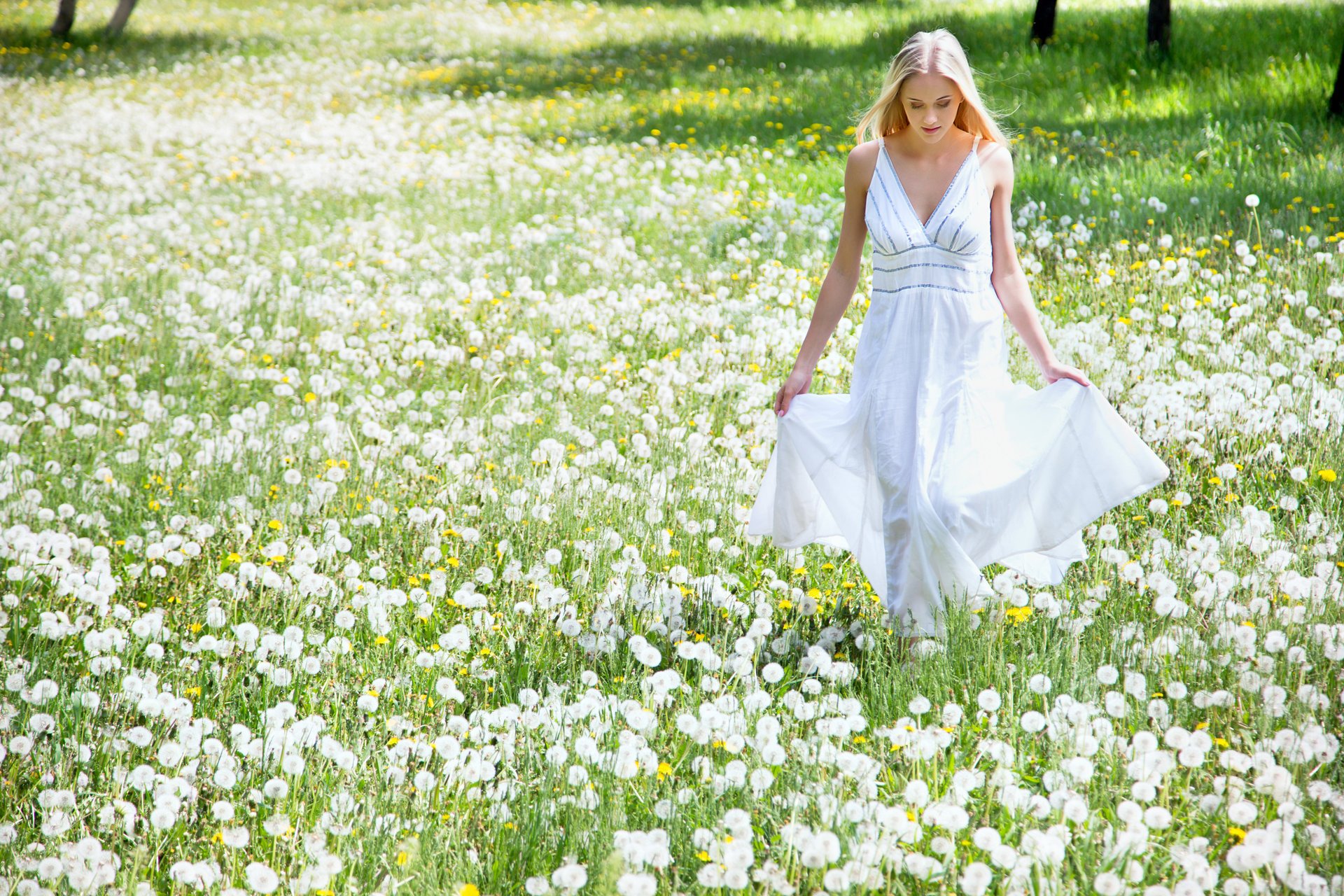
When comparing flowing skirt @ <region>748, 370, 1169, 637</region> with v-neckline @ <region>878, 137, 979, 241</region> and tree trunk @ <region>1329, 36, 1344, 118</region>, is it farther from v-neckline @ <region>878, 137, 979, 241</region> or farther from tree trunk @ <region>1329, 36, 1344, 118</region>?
tree trunk @ <region>1329, 36, 1344, 118</region>

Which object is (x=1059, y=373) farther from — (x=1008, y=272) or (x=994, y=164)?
(x=994, y=164)

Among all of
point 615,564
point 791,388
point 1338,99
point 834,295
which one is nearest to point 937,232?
point 834,295

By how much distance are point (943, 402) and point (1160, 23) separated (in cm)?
1228

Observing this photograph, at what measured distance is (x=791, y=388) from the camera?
12.9 feet

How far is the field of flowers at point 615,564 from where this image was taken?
9.30 feet

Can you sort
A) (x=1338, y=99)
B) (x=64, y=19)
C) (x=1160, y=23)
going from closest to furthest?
(x=1338, y=99)
(x=1160, y=23)
(x=64, y=19)

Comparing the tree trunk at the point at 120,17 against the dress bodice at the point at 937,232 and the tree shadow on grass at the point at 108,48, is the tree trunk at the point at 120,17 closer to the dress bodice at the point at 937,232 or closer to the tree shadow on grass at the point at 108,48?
the tree shadow on grass at the point at 108,48

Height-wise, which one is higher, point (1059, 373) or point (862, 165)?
point (862, 165)

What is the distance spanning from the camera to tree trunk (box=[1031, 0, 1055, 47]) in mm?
15789

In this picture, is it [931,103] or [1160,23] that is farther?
[1160,23]

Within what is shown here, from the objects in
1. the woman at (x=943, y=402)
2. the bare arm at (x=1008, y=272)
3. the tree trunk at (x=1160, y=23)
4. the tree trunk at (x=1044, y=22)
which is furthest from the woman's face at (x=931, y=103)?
the tree trunk at (x=1044, y=22)

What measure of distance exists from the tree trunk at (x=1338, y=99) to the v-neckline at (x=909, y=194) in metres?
7.89

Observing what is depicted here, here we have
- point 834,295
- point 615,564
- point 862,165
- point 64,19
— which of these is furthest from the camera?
point 64,19

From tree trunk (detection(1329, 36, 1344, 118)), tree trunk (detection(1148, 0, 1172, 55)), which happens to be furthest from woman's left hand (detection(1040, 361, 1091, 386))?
tree trunk (detection(1148, 0, 1172, 55))
